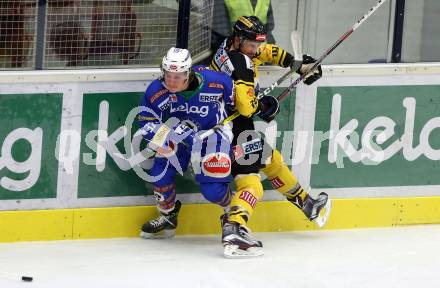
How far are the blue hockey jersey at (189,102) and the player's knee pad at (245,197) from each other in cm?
40

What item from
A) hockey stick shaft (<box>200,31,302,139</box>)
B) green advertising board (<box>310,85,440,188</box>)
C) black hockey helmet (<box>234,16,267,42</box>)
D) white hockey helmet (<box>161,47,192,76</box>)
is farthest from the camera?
green advertising board (<box>310,85,440,188</box>)

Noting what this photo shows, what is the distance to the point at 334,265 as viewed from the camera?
6.39 metres

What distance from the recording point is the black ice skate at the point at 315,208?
692 cm

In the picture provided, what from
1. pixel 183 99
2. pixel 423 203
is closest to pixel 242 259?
pixel 183 99

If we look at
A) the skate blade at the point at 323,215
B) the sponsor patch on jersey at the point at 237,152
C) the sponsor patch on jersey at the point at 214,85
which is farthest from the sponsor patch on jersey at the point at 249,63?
the skate blade at the point at 323,215

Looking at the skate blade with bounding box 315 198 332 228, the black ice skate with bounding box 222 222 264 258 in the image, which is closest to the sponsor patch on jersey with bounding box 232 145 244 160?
the black ice skate with bounding box 222 222 264 258

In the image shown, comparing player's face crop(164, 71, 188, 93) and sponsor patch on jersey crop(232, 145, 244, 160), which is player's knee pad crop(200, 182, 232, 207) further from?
player's face crop(164, 71, 188, 93)

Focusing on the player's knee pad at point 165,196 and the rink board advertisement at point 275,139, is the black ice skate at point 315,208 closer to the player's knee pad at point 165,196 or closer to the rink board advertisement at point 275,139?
the rink board advertisement at point 275,139

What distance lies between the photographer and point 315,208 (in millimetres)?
6938

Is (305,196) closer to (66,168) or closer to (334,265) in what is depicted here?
(334,265)

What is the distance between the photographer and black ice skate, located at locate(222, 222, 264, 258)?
21.0ft

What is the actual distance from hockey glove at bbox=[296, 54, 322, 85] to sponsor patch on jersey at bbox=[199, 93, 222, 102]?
617mm

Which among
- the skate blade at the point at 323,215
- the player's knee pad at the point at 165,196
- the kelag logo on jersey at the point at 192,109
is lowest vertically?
the skate blade at the point at 323,215

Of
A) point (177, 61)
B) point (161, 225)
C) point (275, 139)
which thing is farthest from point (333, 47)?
point (161, 225)
